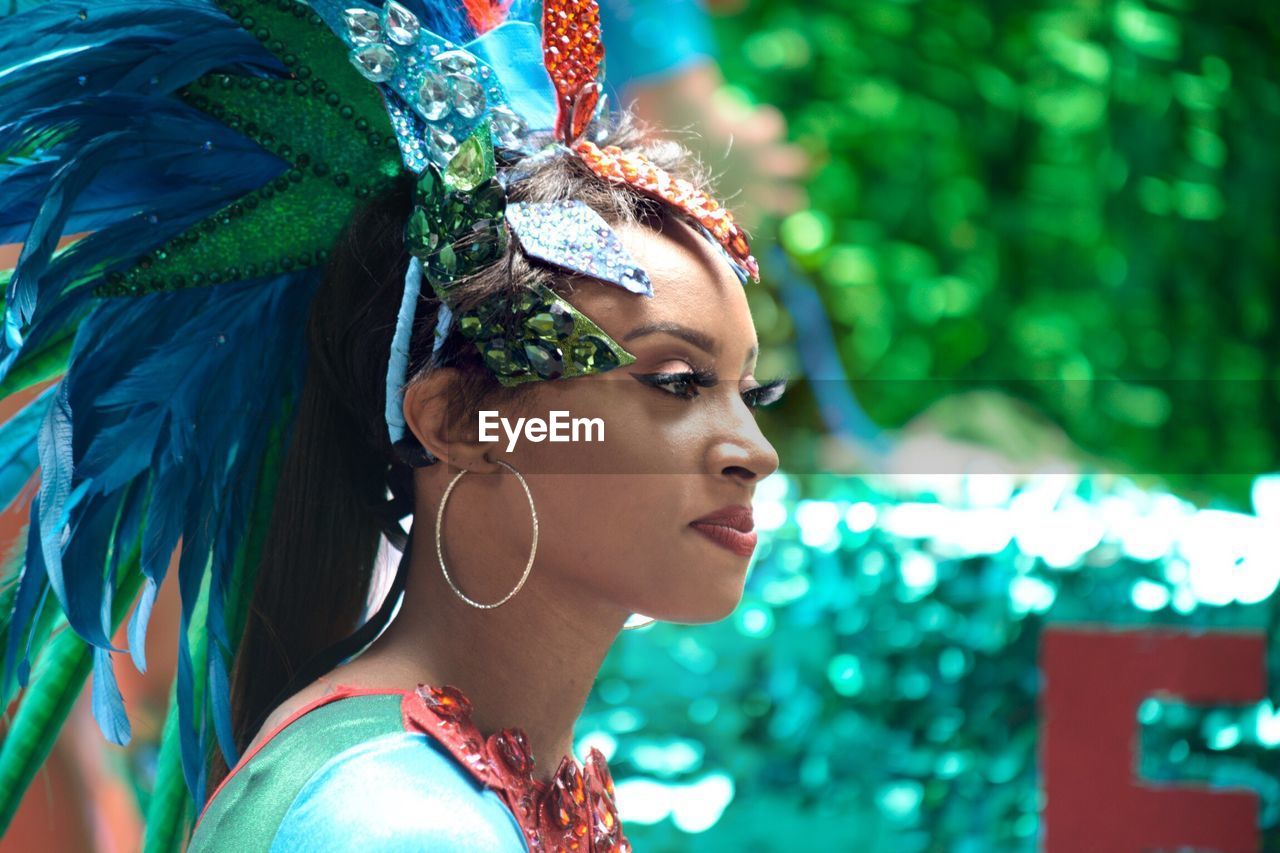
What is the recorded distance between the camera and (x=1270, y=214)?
3232 mm

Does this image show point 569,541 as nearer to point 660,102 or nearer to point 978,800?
point 978,800

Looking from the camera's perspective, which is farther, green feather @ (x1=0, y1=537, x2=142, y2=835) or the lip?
green feather @ (x1=0, y1=537, x2=142, y2=835)

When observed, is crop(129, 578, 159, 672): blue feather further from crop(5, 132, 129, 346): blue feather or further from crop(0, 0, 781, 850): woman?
crop(5, 132, 129, 346): blue feather

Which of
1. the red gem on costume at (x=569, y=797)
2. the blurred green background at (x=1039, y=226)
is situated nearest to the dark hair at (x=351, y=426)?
the red gem on costume at (x=569, y=797)

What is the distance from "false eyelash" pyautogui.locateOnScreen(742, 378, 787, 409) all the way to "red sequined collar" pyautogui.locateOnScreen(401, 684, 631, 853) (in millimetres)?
298

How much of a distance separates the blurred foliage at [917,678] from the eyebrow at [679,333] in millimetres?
1270

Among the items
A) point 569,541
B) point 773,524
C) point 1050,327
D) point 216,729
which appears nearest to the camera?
point 569,541

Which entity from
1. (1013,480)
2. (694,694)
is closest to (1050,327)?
(1013,480)

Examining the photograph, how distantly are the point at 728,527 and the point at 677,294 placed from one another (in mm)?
168

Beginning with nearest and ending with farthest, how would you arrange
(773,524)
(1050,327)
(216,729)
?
1. (216,729)
2. (773,524)
3. (1050,327)

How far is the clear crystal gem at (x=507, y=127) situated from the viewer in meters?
1.13

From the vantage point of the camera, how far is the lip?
107cm

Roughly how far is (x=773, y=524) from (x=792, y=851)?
0.49 metres

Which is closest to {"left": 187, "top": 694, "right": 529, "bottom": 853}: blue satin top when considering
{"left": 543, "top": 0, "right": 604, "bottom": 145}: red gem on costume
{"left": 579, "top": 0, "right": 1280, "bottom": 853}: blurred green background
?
{"left": 543, "top": 0, "right": 604, "bottom": 145}: red gem on costume
